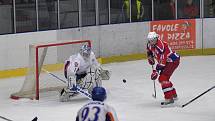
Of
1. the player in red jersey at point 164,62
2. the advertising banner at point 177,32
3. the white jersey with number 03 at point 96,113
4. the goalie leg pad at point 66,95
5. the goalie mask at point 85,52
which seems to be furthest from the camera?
the advertising banner at point 177,32

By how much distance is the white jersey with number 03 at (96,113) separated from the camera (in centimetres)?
569

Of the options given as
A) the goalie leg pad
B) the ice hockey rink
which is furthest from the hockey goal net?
the goalie leg pad

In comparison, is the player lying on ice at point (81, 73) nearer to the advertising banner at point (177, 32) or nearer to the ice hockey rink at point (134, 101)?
the ice hockey rink at point (134, 101)

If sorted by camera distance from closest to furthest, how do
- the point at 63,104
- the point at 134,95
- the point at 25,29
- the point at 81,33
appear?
the point at 63,104 → the point at 134,95 → the point at 25,29 → the point at 81,33

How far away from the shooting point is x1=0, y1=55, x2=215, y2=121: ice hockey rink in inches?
369

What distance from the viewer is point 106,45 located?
1560cm

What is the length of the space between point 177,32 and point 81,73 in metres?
6.49

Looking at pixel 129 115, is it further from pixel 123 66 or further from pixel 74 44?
pixel 123 66

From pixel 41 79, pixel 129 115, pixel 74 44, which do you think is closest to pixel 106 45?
pixel 74 44

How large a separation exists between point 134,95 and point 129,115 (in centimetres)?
174

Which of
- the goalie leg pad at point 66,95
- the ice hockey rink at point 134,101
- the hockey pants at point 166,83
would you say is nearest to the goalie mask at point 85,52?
the goalie leg pad at point 66,95

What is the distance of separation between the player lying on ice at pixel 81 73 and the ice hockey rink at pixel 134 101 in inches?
8.2

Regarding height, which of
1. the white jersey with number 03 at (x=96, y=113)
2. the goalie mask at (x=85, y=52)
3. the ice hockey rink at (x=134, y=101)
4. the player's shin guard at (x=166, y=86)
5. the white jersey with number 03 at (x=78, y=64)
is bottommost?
the ice hockey rink at (x=134, y=101)

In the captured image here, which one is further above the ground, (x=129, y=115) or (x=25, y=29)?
(x=25, y=29)
